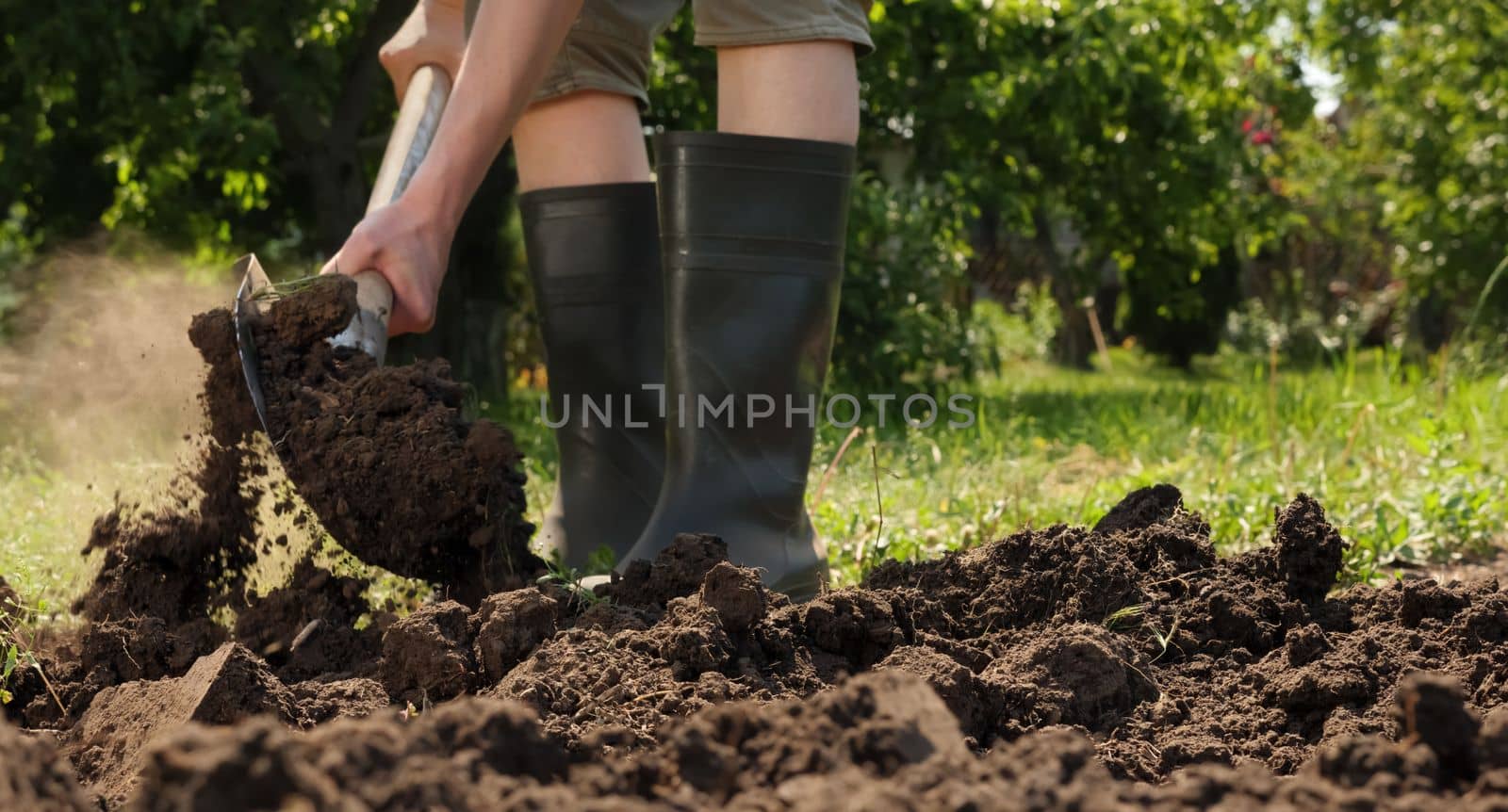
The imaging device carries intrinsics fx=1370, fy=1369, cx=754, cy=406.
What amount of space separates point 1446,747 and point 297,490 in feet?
5.05

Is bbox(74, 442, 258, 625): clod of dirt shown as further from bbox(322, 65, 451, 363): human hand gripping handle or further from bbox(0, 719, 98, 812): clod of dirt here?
bbox(0, 719, 98, 812): clod of dirt

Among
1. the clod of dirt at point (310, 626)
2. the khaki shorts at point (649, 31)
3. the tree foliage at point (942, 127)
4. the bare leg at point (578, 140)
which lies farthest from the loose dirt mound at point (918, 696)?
the tree foliage at point (942, 127)

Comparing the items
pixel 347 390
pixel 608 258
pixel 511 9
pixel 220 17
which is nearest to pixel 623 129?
pixel 608 258

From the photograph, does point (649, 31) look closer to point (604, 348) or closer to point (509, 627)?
point (604, 348)

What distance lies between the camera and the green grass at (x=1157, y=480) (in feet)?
8.59

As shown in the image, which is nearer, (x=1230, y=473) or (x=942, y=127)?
(x=1230, y=473)

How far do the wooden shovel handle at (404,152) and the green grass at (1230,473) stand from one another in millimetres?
833

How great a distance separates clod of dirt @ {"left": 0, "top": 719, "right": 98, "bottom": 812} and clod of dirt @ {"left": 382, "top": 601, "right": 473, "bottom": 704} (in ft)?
2.03

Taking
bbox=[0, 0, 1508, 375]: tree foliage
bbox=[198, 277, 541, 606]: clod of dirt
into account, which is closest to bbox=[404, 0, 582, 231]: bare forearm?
bbox=[198, 277, 541, 606]: clod of dirt

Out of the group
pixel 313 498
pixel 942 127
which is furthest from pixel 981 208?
pixel 313 498

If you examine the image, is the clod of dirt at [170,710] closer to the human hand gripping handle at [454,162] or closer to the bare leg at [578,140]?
the human hand gripping handle at [454,162]

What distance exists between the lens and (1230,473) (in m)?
3.37

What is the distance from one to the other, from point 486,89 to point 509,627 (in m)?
0.90

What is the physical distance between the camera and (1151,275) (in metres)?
8.72
